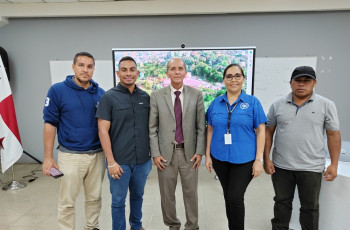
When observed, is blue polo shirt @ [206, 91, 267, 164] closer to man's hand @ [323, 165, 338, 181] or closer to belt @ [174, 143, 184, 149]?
belt @ [174, 143, 184, 149]

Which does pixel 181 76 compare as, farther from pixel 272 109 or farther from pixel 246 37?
pixel 246 37

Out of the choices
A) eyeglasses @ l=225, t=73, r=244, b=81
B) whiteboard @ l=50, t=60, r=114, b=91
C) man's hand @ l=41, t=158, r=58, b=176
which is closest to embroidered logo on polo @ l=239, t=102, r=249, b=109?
eyeglasses @ l=225, t=73, r=244, b=81

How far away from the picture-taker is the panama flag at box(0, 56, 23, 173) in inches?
118

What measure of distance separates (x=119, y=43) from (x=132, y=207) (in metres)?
2.74

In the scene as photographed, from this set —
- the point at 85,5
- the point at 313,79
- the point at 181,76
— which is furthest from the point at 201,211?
the point at 85,5

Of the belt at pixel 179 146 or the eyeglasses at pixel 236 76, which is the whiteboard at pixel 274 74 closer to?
the eyeglasses at pixel 236 76

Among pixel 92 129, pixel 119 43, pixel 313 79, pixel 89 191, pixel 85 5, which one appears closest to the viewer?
pixel 313 79

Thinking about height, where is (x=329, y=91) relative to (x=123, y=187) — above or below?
above

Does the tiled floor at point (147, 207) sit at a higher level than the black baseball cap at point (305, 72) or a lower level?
lower

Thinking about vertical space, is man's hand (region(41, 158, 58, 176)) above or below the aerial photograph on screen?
below

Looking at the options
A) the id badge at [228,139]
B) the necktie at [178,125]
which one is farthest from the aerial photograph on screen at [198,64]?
the id badge at [228,139]

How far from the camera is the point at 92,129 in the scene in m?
1.81

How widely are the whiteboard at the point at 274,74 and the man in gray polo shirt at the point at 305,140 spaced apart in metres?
2.04

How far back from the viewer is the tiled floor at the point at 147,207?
7.41 feet
